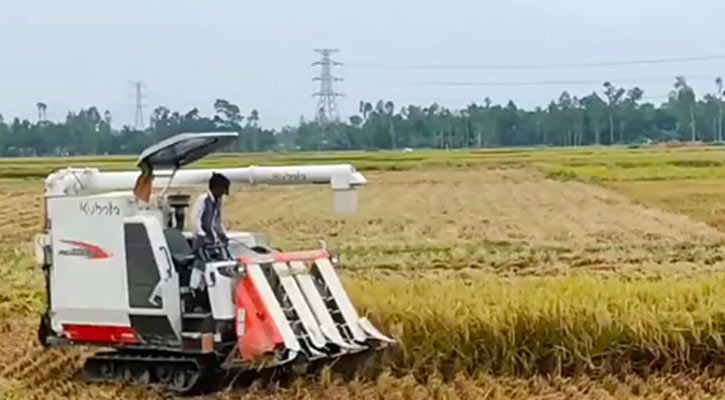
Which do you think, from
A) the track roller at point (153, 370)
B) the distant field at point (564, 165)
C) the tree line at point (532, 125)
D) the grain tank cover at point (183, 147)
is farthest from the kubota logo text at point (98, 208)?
the tree line at point (532, 125)

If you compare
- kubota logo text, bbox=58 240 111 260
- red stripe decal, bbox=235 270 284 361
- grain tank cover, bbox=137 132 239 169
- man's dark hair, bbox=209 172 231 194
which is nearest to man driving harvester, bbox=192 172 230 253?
man's dark hair, bbox=209 172 231 194

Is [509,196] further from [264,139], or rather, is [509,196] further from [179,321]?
[264,139]

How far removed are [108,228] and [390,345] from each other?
87.7 inches

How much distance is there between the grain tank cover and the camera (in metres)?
9.03

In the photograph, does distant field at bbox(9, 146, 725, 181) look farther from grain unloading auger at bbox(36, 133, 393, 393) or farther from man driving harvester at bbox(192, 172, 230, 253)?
man driving harvester at bbox(192, 172, 230, 253)

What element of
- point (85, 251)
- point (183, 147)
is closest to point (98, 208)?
point (85, 251)

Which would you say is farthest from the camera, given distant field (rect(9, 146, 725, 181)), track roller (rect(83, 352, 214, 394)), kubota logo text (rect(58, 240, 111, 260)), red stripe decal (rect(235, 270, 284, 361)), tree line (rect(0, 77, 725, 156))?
tree line (rect(0, 77, 725, 156))

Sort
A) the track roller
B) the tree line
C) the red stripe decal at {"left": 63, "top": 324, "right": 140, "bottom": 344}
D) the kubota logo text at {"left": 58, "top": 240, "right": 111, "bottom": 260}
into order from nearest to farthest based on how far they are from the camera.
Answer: the track roller
the red stripe decal at {"left": 63, "top": 324, "right": 140, "bottom": 344}
the kubota logo text at {"left": 58, "top": 240, "right": 111, "bottom": 260}
the tree line

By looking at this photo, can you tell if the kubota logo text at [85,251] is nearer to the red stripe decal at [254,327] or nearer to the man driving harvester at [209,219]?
the man driving harvester at [209,219]

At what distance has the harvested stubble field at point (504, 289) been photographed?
29.6ft

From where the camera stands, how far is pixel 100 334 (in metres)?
9.12

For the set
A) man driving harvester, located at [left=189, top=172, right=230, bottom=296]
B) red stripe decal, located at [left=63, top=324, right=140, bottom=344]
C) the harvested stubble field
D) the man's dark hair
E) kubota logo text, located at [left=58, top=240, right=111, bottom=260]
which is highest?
the man's dark hair

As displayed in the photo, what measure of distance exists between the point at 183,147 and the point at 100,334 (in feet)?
4.87

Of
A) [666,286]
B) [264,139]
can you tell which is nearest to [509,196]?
[666,286]
